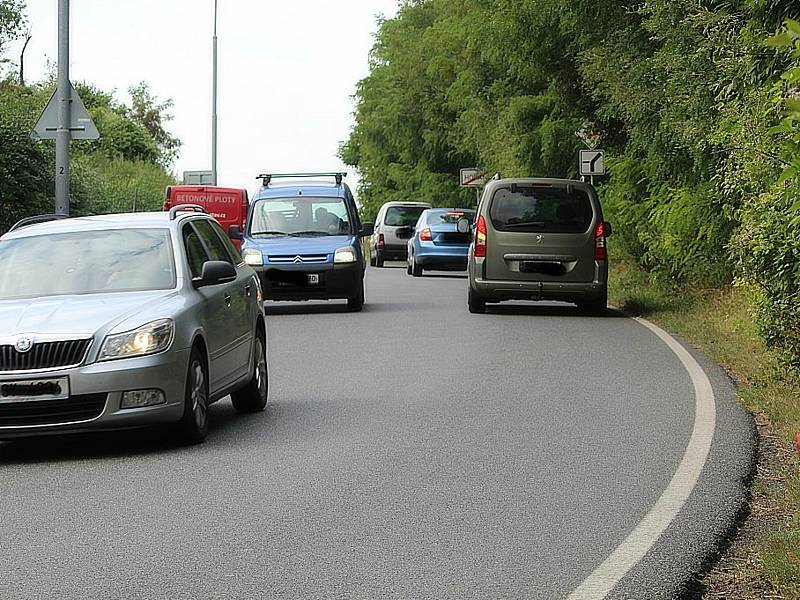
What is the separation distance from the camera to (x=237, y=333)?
12.5 m

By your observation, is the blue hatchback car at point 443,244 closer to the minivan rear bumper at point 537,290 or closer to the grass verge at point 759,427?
the grass verge at point 759,427

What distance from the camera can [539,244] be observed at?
2372cm

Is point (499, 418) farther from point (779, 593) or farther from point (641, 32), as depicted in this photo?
Result: point (641, 32)

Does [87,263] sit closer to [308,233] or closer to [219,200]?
[308,233]

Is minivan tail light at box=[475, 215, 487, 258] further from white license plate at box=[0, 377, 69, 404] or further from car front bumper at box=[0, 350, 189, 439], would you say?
white license plate at box=[0, 377, 69, 404]

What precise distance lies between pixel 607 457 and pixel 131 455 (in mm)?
2984

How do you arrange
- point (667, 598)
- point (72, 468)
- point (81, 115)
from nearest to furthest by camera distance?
point (667, 598)
point (72, 468)
point (81, 115)

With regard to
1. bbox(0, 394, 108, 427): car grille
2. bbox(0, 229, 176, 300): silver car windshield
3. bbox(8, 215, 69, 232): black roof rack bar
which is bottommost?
bbox(0, 394, 108, 427): car grille

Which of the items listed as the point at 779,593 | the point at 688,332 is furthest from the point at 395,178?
the point at 779,593

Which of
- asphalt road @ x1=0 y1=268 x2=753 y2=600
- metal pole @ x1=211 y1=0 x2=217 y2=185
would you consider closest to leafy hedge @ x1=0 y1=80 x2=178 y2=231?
metal pole @ x1=211 y1=0 x2=217 y2=185

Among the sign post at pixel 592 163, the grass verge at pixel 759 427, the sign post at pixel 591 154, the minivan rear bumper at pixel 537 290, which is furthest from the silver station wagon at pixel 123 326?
the sign post at pixel 592 163

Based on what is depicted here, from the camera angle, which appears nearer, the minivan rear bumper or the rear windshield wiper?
the minivan rear bumper

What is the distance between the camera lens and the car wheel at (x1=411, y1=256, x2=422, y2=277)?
1554 inches

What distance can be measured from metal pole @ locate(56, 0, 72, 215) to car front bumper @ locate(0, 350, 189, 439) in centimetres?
1156
